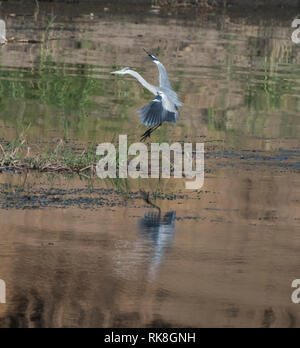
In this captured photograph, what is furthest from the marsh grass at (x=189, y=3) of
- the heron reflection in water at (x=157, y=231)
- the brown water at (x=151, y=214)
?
the heron reflection in water at (x=157, y=231)

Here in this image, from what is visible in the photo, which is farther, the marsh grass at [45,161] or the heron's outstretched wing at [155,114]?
the heron's outstretched wing at [155,114]

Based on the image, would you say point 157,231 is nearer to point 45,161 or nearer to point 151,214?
point 151,214

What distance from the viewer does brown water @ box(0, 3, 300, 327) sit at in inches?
261

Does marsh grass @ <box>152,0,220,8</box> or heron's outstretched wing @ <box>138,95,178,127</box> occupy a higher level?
marsh grass @ <box>152,0,220,8</box>

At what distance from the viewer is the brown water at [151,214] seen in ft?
21.7

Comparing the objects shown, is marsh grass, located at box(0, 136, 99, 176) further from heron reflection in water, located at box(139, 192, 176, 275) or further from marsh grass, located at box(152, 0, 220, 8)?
marsh grass, located at box(152, 0, 220, 8)

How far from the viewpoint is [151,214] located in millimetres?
8539

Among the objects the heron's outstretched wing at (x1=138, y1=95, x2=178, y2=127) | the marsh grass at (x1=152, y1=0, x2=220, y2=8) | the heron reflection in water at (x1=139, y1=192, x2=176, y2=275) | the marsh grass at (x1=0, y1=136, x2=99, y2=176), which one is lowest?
the heron reflection in water at (x1=139, y1=192, x2=176, y2=275)

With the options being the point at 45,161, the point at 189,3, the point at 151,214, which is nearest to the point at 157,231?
the point at 151,214

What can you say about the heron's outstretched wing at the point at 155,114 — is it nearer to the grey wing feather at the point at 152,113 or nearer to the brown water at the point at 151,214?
the grey wing feather at the point at 152,113

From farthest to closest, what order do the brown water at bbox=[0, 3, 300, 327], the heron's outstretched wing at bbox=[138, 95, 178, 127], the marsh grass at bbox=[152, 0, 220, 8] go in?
the marsh grass at bbox=[152, 0, 220, 8], the heron's outstretched wing at bbox=[138, 95, 178, 127], the brown water at bbox=[0, 3, 300, 327]

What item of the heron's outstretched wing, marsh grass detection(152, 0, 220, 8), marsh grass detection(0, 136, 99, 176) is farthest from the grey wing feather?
marsh grass detection(152, 0, 220, 8)

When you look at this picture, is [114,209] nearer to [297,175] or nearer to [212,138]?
[297,175]

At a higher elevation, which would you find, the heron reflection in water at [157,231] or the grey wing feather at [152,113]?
the grey wing feather at [152,113]
